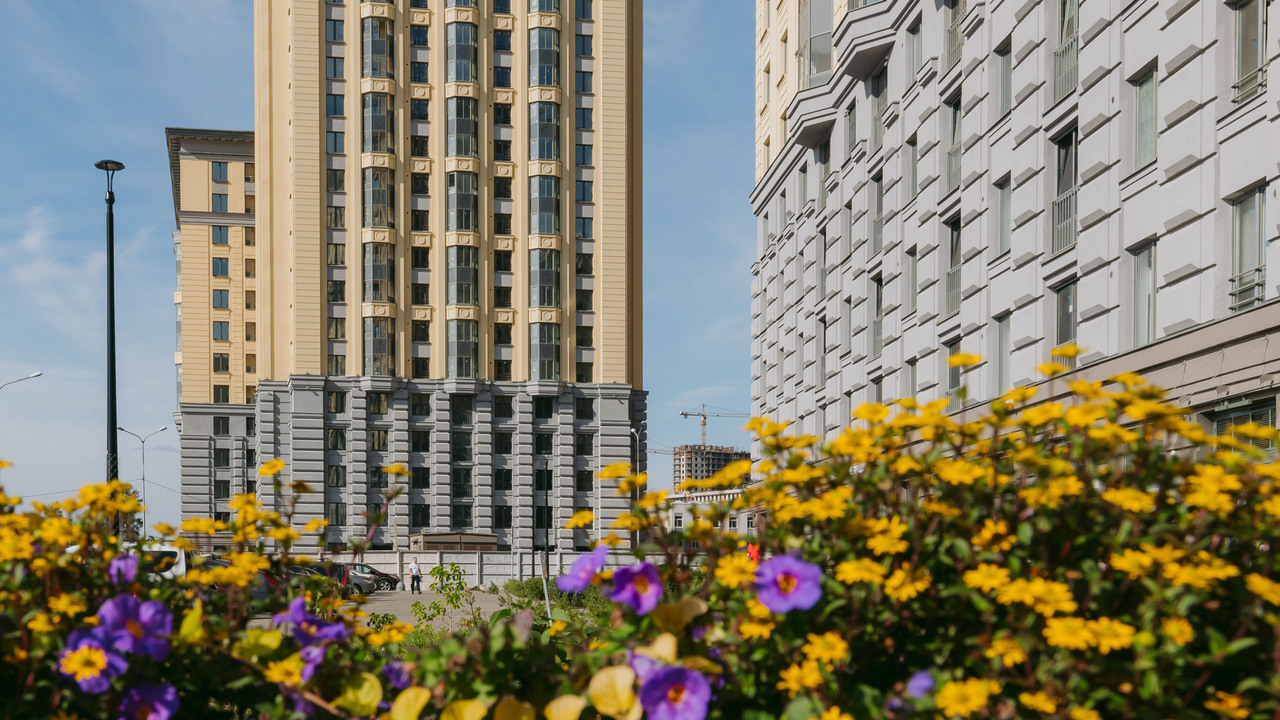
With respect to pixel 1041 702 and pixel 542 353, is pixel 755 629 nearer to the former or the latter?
pixel 1041 702

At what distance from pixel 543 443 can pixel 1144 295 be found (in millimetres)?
49047

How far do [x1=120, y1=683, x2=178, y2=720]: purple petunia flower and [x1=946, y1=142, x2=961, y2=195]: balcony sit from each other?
81.8 feet

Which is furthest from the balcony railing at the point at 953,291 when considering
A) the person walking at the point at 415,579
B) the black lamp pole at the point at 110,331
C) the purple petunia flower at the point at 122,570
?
the person walking at the point at 415,579

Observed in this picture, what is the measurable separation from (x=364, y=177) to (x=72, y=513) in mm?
62004

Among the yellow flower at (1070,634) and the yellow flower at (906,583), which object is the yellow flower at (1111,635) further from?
the yellow flower at (906,583)

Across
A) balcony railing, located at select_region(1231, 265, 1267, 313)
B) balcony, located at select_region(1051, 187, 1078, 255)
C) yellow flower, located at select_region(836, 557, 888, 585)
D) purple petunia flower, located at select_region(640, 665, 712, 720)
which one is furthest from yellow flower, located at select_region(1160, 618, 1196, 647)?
balcony, located at select_region(1051, 187, 1078, 255)

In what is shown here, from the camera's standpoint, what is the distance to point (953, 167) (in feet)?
86.4

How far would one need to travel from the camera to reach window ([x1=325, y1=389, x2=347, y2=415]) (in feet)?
204

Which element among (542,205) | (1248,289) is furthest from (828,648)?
(542,205)

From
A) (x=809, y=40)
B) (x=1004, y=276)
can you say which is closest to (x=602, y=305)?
(x=809, y=40)

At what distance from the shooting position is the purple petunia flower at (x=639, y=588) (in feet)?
9.89

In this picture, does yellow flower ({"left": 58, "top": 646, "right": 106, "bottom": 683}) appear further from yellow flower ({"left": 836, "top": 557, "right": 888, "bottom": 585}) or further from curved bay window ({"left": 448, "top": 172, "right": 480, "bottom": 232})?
curved bay window ({"left": 448, "top": 172, "right": 480, "bottom": 232})

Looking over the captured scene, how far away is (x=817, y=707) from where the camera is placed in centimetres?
263

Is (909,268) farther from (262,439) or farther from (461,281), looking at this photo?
(262,439)
